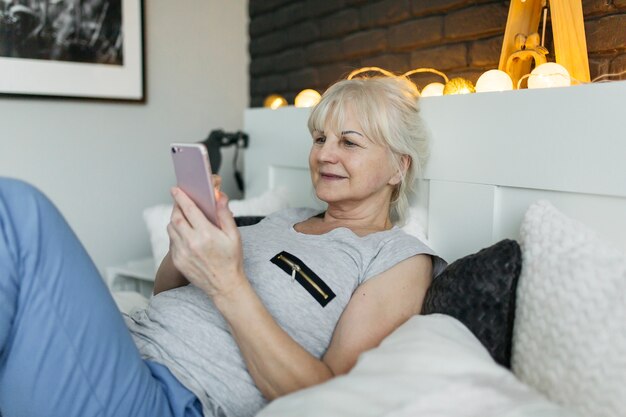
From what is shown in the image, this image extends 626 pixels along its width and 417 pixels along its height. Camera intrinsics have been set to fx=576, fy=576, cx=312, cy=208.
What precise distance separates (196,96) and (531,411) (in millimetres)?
2207

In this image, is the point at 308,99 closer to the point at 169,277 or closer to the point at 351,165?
the point at 351,165

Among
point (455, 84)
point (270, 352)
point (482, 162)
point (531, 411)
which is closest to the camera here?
point (531, 411)

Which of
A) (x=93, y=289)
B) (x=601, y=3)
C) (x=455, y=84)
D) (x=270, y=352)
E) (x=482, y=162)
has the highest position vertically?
(x=601, y=3)

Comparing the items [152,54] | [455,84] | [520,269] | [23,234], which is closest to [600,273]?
[520,269]

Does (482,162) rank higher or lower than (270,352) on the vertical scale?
higher

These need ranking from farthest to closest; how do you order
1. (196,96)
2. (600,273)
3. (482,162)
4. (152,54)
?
1. (196,96)
2. (152,54)
3. (482,162)
4. (600,273)

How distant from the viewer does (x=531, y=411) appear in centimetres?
71

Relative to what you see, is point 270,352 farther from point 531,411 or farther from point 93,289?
point 531,411

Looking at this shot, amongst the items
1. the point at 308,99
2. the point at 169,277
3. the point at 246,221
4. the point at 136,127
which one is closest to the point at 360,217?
the point at 246,221

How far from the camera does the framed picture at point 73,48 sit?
6.78ft

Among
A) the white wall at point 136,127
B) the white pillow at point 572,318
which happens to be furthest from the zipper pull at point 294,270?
the white wall at point 136,127

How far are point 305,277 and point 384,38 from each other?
1.10 m

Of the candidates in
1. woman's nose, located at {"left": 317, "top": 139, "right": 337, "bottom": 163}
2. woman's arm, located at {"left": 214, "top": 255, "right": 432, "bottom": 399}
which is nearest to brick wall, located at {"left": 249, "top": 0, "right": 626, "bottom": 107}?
woman's nose, located at {"left": 317, "top": 139, "right": 337, "bottom": 163}

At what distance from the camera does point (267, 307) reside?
1192 millimetres
